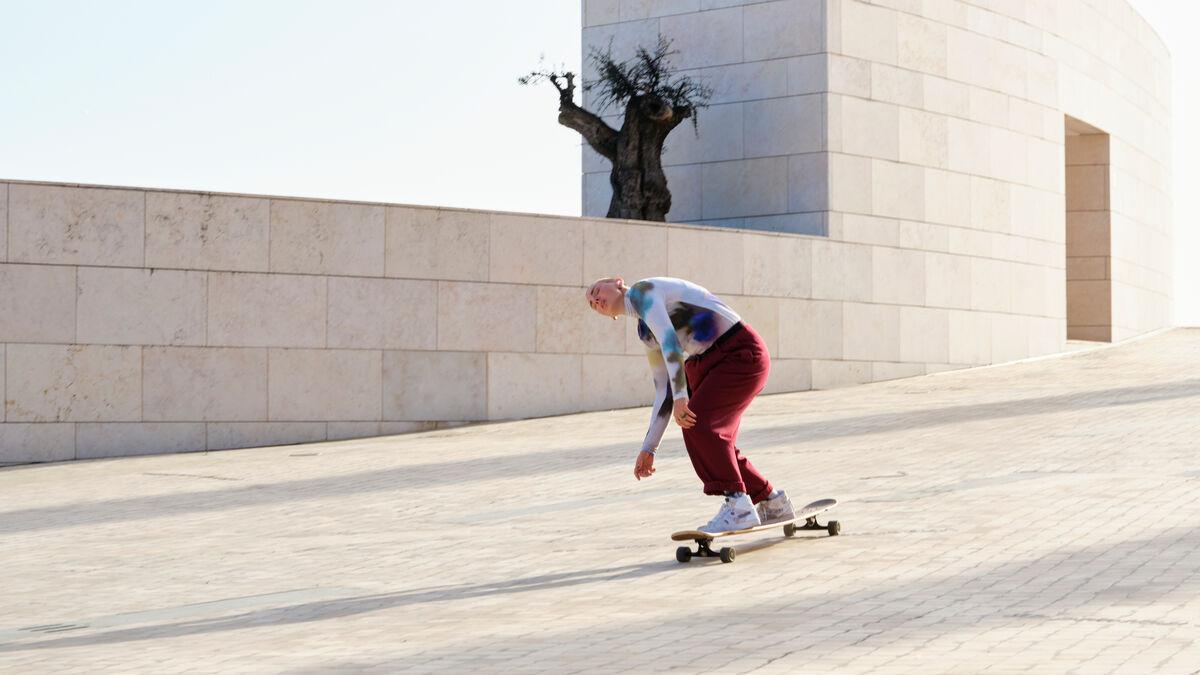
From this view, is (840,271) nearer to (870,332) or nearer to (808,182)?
(870,332)

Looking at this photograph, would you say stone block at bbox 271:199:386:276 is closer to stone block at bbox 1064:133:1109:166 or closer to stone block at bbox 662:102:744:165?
stone block at bbox 662:102:744:165

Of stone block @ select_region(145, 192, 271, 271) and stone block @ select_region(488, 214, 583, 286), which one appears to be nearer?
stone block @ select_region(145, 192, 271, 271)

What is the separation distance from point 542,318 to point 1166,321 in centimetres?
1770

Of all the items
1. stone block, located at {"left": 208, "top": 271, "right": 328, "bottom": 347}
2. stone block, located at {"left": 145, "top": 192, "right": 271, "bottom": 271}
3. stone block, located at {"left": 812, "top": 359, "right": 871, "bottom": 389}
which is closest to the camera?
stone block, located at {"left": 145, "top": 192, "right": 271, "bottom": 271}

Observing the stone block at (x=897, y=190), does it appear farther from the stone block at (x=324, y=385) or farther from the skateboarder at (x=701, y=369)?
the skateboarder at (x=701, y=369)

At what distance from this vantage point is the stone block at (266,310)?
17078 millimetres

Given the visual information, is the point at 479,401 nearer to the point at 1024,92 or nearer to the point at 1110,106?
the point at 1024,92

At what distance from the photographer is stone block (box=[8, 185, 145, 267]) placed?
16.3 metres

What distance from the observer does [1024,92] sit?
2470 cm

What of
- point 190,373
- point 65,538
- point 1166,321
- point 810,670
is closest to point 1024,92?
point 1166,321

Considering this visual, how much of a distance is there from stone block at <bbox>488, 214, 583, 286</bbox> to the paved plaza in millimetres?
2868

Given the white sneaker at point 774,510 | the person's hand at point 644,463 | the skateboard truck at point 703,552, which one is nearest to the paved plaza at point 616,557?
the skateboard truck at point 703,552

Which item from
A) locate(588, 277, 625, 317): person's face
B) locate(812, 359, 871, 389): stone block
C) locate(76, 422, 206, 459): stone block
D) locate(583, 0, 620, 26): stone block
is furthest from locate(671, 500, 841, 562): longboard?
locate(583, 0, 620, 26): stone block

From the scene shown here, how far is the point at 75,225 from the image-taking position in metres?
16.5
